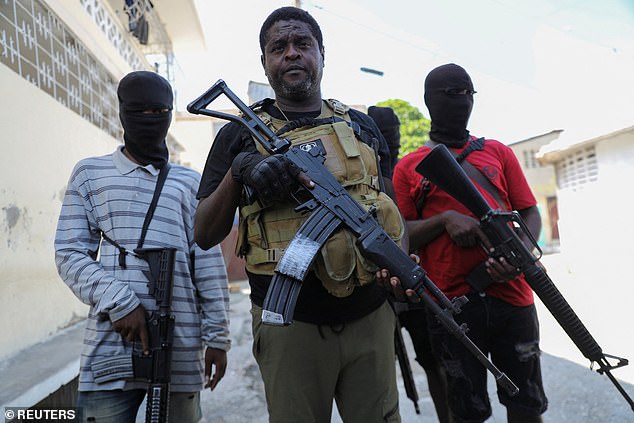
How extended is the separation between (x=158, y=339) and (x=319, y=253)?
2.40ft

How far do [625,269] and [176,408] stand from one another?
28.0 feet

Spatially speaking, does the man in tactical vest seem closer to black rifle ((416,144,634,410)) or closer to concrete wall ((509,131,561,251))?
black rifle ((416,144,634,410))

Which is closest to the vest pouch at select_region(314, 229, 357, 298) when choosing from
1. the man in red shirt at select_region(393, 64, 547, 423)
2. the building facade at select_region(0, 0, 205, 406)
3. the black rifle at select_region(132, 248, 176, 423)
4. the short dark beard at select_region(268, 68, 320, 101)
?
the short dark beard at select_region(268, 68, 320, 101)

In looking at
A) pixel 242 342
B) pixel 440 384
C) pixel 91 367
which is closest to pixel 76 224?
pixel 91 367

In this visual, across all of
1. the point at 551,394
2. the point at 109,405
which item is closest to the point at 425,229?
the point at 109,405

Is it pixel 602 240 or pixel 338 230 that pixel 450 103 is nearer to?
pixel 338 230

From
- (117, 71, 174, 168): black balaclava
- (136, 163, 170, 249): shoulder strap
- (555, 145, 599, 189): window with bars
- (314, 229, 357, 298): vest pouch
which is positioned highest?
(555, 145, 599, 189): window with bars

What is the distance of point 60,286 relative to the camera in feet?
13.0

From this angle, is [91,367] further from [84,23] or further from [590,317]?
[590,317]

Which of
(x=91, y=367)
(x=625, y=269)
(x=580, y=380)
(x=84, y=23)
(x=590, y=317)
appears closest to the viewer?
(x=91, y=367)

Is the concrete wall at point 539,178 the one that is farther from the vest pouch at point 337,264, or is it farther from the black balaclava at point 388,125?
the vest pouch at point 337,264

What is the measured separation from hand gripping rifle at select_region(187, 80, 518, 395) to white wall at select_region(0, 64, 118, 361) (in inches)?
84.3

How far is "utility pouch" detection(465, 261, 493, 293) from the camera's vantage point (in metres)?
2.12

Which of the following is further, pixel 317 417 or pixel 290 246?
pixel 317 417
